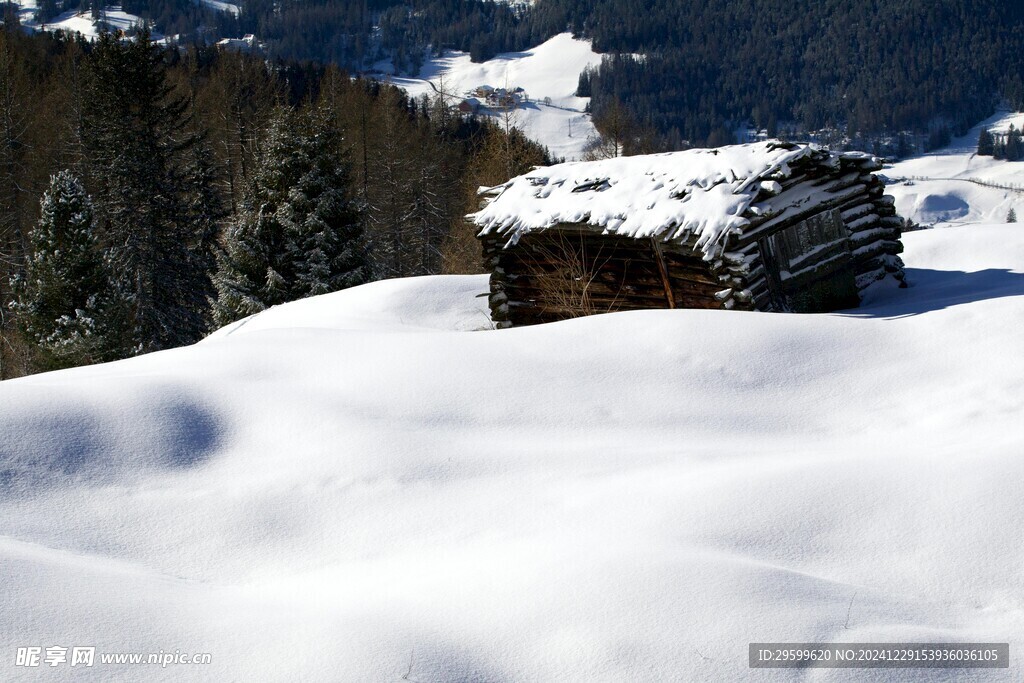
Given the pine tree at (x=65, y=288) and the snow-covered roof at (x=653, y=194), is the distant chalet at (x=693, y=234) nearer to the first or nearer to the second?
the snow-covered roof at (x=653, y=194)

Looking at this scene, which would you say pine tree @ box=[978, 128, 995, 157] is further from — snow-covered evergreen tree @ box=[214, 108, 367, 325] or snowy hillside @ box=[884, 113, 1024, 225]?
snow-covered evergreen tree @ box=[214, 108, 367, 325]

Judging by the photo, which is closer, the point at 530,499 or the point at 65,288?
the point at 530,499

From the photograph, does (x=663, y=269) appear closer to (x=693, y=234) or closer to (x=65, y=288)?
(x=693, y=234)

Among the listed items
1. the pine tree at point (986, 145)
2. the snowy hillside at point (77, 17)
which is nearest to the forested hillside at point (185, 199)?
the snowy hillside at point (77, 17)

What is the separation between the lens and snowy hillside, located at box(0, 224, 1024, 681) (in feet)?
11.2

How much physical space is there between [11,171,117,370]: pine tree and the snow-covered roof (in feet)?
49.9

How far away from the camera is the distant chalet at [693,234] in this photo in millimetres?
10336

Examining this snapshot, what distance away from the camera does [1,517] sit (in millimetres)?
4758

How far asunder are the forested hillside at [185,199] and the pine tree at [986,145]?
17184cm

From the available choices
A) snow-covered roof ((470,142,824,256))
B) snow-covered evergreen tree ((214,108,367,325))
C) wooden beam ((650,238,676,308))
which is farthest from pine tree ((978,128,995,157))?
wooden beam ((650,238,676,308))

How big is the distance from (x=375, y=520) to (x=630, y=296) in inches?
312

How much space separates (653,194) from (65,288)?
18.8m

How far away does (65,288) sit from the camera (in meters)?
23.5

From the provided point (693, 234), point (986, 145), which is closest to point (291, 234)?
point (693, 234)
